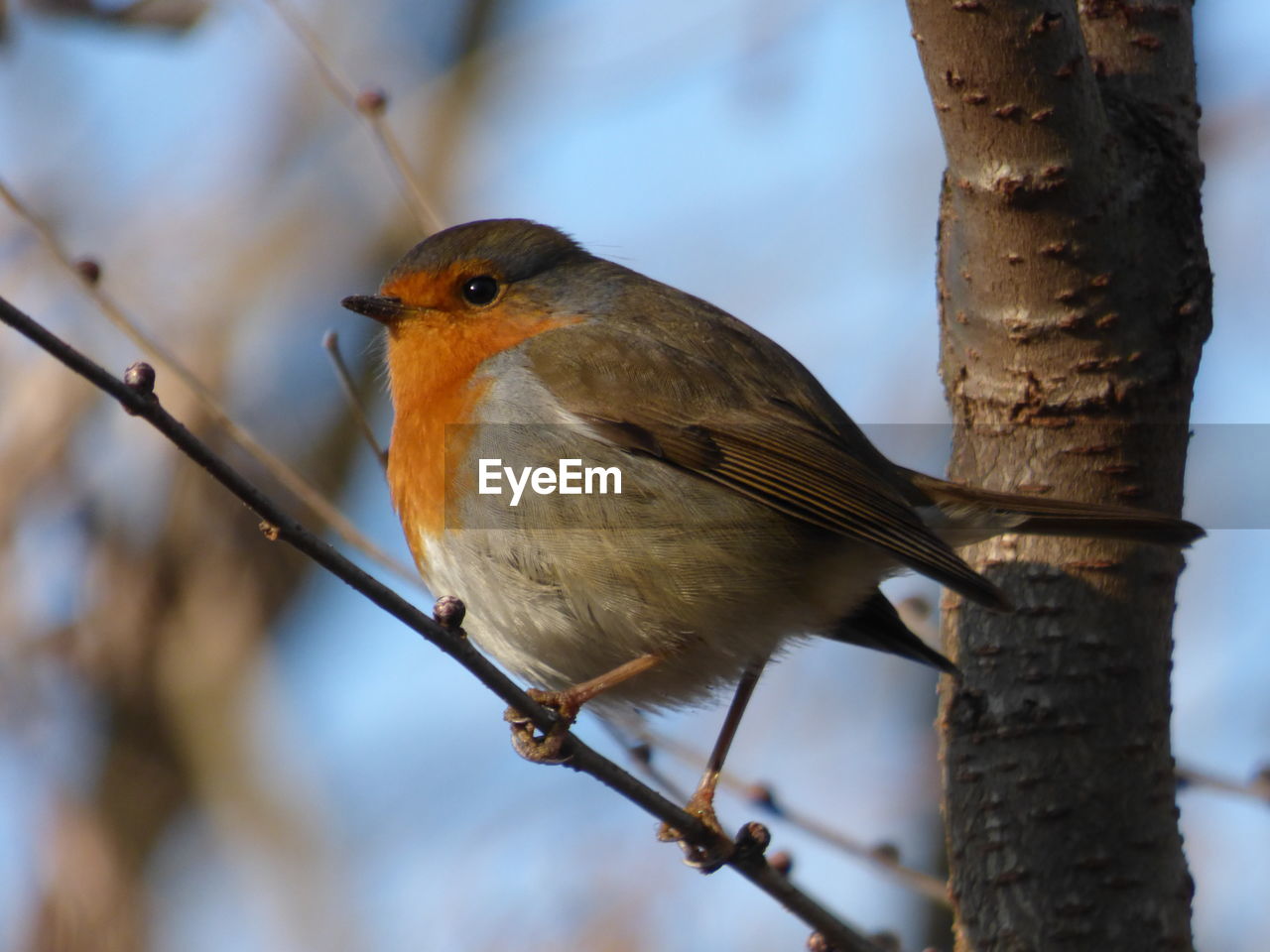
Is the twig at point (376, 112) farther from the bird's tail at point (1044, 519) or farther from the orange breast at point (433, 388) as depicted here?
the bird's tail at point (1044, 519)

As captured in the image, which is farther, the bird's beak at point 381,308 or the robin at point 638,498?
the bird's beak at point 381,308

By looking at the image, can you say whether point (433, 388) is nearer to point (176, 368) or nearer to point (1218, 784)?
point (176, 368)

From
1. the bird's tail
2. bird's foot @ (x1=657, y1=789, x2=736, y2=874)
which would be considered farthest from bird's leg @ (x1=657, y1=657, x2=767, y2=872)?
the bird's tail

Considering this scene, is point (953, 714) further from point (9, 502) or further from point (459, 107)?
point (459, 107)

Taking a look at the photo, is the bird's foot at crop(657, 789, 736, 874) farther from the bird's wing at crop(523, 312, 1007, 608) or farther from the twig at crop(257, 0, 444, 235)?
the twig at crop(257, 0, 444, 235)

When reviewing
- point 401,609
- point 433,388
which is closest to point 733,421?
point 433,388

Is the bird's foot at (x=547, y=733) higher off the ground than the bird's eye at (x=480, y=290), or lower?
lower

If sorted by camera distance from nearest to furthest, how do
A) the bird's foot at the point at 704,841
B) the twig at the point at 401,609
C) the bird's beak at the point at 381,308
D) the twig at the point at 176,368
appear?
the twig at the point at 401,609 < the bird's foot at the point at 704,841 < the twig at the point at 176,368 < the bird's beak at the point at 381,308

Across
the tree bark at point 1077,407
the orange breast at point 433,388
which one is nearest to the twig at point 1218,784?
the tree bark at point 1077,407
